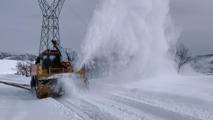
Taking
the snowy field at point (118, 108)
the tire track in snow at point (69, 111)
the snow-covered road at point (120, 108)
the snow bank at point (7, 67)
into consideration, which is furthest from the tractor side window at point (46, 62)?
the snow bank at point (7, 67)

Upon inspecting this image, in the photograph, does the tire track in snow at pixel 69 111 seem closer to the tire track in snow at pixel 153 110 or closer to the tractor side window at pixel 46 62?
the tire track in snow at pixel 153 110

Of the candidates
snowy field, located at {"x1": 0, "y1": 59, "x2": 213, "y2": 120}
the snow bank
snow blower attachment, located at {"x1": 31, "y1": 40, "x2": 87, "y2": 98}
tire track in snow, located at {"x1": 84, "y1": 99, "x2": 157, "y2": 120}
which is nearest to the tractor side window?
snow blower attachment, located at {"x1": 31, "y1": 40, "x2": 87, "y2": 98}

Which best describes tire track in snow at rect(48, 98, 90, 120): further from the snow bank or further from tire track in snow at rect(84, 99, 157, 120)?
the snow bank

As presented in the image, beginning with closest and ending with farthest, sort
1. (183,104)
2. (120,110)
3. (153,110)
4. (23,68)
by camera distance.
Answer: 1. (153,110)
2. (120,110)
3. (183,104)
4. (23,68)

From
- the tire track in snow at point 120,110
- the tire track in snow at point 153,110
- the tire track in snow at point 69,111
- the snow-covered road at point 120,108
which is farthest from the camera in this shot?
the tire track in snow at point 69,111

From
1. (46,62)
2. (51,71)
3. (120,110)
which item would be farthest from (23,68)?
(120,110)

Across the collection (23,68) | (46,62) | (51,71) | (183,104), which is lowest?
(183,104)

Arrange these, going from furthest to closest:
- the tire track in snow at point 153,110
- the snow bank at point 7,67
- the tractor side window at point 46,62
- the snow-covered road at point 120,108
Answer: the snow bank at point 7,67 < the tractor side window at point 46,62 < the snow-covered road at point 120,108 < the tire track in snow at point 153,110

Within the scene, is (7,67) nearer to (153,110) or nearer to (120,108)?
(120,108)

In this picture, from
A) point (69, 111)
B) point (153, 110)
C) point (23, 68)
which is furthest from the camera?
point (23, 68)

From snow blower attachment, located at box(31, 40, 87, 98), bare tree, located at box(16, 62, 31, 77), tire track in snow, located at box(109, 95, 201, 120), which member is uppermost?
bare tree, located at box(16, 62, 31, 77)

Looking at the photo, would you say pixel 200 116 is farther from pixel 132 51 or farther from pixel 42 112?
pixel 132 51

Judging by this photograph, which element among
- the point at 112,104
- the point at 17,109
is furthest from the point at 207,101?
the point at 17,109

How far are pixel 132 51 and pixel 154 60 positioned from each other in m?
2.34
